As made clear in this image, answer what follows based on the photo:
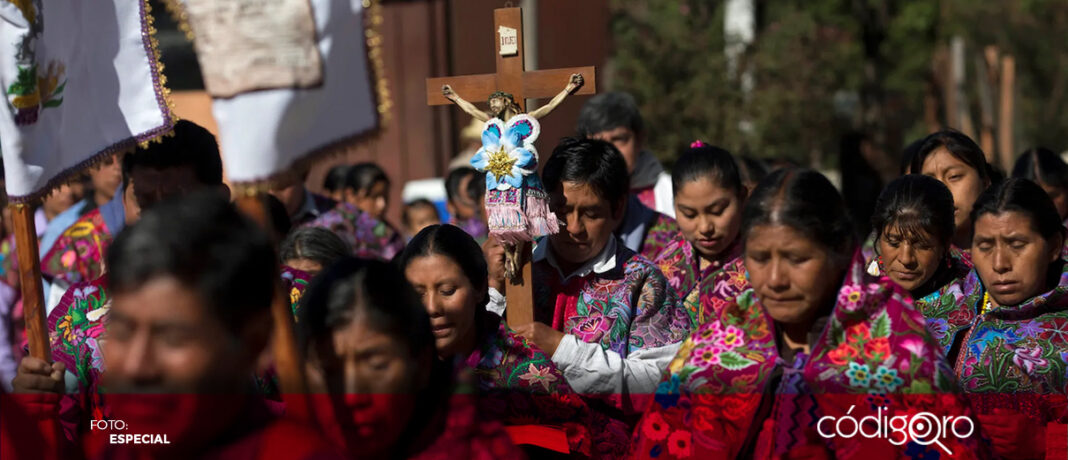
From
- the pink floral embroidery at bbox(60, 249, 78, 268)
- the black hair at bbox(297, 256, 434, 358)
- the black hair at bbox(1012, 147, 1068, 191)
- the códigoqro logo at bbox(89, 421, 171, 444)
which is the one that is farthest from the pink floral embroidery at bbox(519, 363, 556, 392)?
the black hair at bbox(1012, 147, 1068, 191)

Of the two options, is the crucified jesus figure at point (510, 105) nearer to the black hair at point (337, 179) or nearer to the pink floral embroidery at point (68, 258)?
the pink floral embroidery at point (68, 258)

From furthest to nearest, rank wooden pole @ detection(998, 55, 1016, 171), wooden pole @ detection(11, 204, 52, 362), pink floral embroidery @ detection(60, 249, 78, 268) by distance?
wooden pole @ detection(998, 55, 1016, 171) → pink floral embroidery @ detection(60, 249, 78, 268) → wooden pole @ detection(11, 204, 52, 362)

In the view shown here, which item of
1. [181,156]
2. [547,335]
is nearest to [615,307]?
[547,335]

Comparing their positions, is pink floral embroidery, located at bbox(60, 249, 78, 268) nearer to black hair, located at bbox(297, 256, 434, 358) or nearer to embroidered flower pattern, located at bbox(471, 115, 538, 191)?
embroidered flower pattern, located at bbox(471, 115, 538, 191)

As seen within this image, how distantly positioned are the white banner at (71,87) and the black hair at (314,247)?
2.87 ft

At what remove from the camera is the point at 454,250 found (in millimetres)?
3549

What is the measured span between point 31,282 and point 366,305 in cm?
123

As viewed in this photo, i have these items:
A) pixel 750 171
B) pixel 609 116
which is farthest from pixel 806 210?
pixel 750 171

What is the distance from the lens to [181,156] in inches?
157

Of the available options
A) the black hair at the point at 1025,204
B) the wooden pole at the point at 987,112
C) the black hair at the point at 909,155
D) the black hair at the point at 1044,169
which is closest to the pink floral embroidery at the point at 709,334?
the black hair at the point at 1025,204

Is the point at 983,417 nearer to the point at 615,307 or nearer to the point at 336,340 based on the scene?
the point at 615,307

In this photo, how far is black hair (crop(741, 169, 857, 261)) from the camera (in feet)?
9.34

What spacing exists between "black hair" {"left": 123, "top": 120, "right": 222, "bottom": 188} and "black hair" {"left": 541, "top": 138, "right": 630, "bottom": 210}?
3.87 feet

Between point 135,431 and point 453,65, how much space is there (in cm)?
1024
